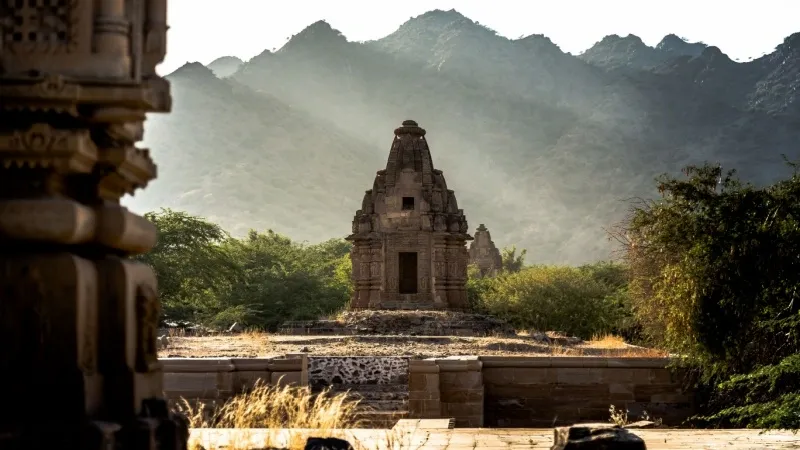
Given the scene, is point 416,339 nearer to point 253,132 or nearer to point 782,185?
point 782,185

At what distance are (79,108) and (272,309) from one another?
33.4 m

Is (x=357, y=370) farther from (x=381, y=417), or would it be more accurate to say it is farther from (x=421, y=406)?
(x=421, y=406)

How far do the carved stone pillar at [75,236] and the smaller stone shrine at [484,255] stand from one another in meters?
53.7

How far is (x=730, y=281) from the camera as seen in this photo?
44.7 ft

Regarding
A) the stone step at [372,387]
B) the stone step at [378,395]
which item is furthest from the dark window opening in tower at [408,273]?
the stone step at [378,395]

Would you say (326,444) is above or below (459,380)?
below

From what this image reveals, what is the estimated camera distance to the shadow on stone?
260 inches

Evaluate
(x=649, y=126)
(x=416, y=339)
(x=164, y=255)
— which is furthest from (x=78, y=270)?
(x=649, y=126)

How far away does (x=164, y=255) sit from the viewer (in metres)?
36.3

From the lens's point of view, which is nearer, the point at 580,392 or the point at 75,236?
the point at 75,236

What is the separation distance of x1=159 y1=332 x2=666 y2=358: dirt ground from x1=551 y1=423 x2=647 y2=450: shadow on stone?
11527 millimetres

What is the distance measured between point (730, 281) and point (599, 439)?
24.8ft

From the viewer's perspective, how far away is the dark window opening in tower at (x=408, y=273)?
34.6 meters

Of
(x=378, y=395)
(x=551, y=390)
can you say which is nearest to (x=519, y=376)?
(x=551, y=390)
